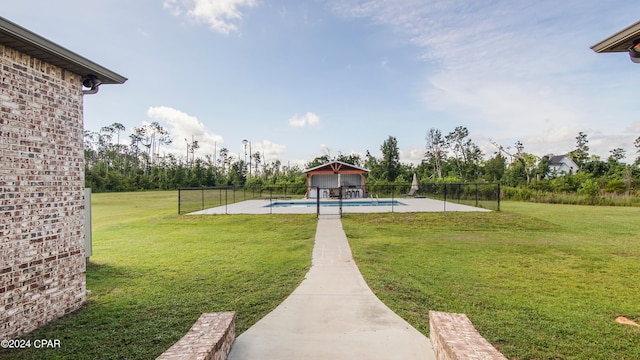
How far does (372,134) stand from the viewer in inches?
1491

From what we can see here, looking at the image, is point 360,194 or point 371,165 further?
Answer: point 371,165

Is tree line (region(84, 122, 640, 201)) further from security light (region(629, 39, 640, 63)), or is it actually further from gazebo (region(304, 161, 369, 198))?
security light (region(629, 39, 640, 63))

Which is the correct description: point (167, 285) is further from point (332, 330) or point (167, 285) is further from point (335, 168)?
point (335, 168)

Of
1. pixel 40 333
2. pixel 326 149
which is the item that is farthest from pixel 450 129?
pixel 40 333

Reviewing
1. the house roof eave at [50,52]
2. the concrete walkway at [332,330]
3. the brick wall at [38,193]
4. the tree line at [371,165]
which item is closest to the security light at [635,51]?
the concrete walkway at [332,330]

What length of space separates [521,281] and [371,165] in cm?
3429

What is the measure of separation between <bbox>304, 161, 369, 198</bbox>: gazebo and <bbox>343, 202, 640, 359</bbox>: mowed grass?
13219 millimetres

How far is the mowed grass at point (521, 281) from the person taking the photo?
3268 millimetres

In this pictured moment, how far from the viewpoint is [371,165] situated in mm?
39188

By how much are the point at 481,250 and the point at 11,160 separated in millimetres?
8917

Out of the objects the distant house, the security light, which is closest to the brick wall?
the security light

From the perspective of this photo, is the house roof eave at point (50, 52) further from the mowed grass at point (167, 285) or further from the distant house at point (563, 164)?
the distant house at point (563, 164)

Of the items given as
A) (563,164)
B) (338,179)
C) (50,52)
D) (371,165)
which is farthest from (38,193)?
(563,164)

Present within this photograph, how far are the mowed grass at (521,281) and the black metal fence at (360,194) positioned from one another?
5.26 metres
